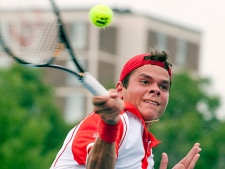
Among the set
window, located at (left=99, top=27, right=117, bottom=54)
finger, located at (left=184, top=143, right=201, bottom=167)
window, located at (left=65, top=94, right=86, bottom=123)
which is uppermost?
finger, located at (left=184, top=143, right=201, bottom=167)

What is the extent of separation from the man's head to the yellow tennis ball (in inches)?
23.8

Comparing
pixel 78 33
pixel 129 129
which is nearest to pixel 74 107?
pixel 78 33

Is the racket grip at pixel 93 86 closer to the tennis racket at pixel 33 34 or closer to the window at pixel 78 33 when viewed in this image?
the tennis racket at pixel 33 34

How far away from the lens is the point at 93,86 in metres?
9.62

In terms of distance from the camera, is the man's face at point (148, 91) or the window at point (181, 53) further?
the window at point (181, 53)

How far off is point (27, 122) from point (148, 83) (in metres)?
43.2

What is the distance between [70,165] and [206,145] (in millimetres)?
53826

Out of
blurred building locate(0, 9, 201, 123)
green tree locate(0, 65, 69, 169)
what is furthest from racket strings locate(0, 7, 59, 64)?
blurred building locate(0, 9, 201, 123)

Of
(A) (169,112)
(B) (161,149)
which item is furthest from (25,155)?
(A) (169,112)

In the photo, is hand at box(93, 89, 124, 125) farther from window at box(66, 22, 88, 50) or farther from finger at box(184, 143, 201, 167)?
window at box(66, 22, 88, 50)

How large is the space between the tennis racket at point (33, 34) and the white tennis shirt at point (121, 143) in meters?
0.57

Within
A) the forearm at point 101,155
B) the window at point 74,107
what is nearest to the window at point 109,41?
the window at point 74,107

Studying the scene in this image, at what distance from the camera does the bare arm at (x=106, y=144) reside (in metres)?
9.51

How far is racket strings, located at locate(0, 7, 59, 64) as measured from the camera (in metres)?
10.7
